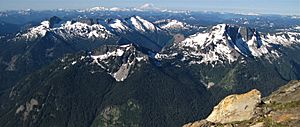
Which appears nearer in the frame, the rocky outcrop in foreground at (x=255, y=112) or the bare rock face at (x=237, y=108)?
the rocky outcrop in foreground at (x=255, y=112)

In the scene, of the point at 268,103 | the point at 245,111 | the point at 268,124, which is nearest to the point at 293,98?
the point at 268,103

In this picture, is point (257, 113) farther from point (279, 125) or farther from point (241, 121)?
point (279, 125)

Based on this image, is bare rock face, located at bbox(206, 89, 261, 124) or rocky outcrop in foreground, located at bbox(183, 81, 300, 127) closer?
rocky outcrop in foreground, located at bbox(183, 81, 300, 127)

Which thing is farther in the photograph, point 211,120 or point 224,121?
point 211,120

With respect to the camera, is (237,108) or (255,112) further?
(237,108)

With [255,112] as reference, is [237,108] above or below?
below
